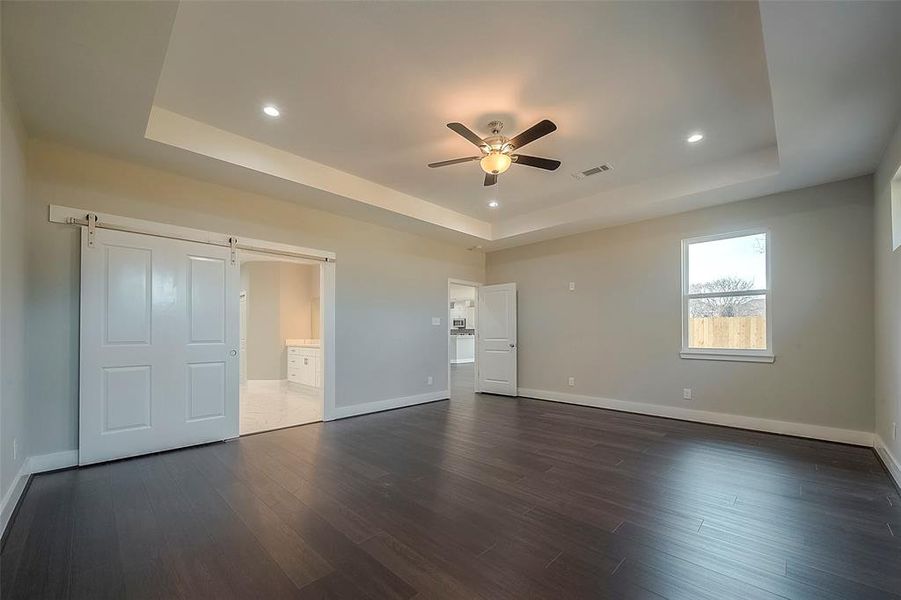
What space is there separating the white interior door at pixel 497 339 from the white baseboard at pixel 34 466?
5565 millimetres

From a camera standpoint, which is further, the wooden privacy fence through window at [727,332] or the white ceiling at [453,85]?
the wooden privacy fence through window at [727,332]

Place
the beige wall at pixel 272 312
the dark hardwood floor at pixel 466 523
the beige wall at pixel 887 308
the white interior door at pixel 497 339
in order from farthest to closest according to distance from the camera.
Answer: the beige wall at pixel 272 312, the white interior door at pixel 497 339, the beige wall at pixel 887 308, the dark hardwood floor at pixel 466 523

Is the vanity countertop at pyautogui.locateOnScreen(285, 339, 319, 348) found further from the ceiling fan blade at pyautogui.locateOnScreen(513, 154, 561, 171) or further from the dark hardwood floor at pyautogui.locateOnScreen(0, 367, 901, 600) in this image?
the ceiling fan blade at pyautogui.locateOnScreen(513, 154, 561, 171)

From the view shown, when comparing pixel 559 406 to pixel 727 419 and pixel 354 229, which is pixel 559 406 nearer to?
pixel 727 419

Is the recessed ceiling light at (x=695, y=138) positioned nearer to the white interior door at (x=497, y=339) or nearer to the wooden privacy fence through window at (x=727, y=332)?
the wooden privacy fence through window at (x=727, y=332)

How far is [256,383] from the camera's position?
8469 millimetres

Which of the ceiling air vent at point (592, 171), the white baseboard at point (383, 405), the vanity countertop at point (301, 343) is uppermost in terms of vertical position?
the ceiling air vent at point (592, 171)

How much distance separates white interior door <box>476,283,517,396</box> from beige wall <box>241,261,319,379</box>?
395cm

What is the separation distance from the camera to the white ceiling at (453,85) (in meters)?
2.20

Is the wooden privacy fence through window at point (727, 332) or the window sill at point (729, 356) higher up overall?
the wooden privacy fence through window at point (727, 332)

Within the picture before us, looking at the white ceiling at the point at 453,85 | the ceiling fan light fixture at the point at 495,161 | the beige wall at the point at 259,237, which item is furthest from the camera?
the ceiling fan light fixture at the point at 495,161

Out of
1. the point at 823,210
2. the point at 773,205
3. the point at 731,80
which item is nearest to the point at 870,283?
the point at 823,210

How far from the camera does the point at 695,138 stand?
3.74 metres

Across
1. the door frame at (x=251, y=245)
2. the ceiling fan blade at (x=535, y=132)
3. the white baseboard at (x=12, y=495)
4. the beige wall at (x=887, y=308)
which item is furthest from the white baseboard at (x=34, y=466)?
the beige wall at (x=887, y=308)
